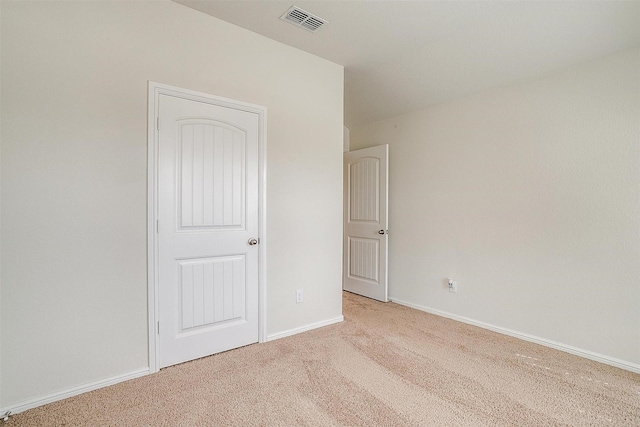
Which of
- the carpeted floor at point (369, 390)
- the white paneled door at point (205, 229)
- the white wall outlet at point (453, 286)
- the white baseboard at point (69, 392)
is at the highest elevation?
the white paneled door at point (205, 229)

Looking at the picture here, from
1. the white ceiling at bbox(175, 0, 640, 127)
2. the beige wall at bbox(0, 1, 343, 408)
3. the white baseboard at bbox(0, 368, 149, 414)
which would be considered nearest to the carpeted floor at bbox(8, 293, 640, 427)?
the white baseboard at bbox(0, 368, 149, 414)

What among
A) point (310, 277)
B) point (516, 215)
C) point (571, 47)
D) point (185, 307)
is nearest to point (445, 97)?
point (571, 47)

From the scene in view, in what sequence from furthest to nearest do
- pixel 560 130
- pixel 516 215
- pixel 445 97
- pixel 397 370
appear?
pixel 445 97
pixel 516 215
pixel 560 130
pixel 397 370

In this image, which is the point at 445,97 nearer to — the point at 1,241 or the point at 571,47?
the point at 571,47

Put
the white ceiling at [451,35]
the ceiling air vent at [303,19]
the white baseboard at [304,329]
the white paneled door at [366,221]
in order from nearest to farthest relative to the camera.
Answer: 1. the white ceiling at [451,35]
2. the ceiling air vent at [303,19]
3. the white baseboard at [304,329]
4. the white paneled door at [366,221]

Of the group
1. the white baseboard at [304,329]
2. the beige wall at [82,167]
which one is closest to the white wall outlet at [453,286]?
the white baseboard at [304,329]

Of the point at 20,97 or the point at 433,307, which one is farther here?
the point at 433,307

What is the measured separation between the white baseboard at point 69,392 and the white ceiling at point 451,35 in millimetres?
2582

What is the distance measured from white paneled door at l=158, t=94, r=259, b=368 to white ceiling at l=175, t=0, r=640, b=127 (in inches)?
32.5

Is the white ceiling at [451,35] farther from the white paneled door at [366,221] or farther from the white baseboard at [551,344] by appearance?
the white baseboard at [551,344]

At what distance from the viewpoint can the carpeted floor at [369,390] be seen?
168cm

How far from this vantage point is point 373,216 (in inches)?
154

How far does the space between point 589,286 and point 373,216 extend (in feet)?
7.02

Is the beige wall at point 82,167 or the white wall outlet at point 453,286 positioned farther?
the white wall outlet at point 453,286
